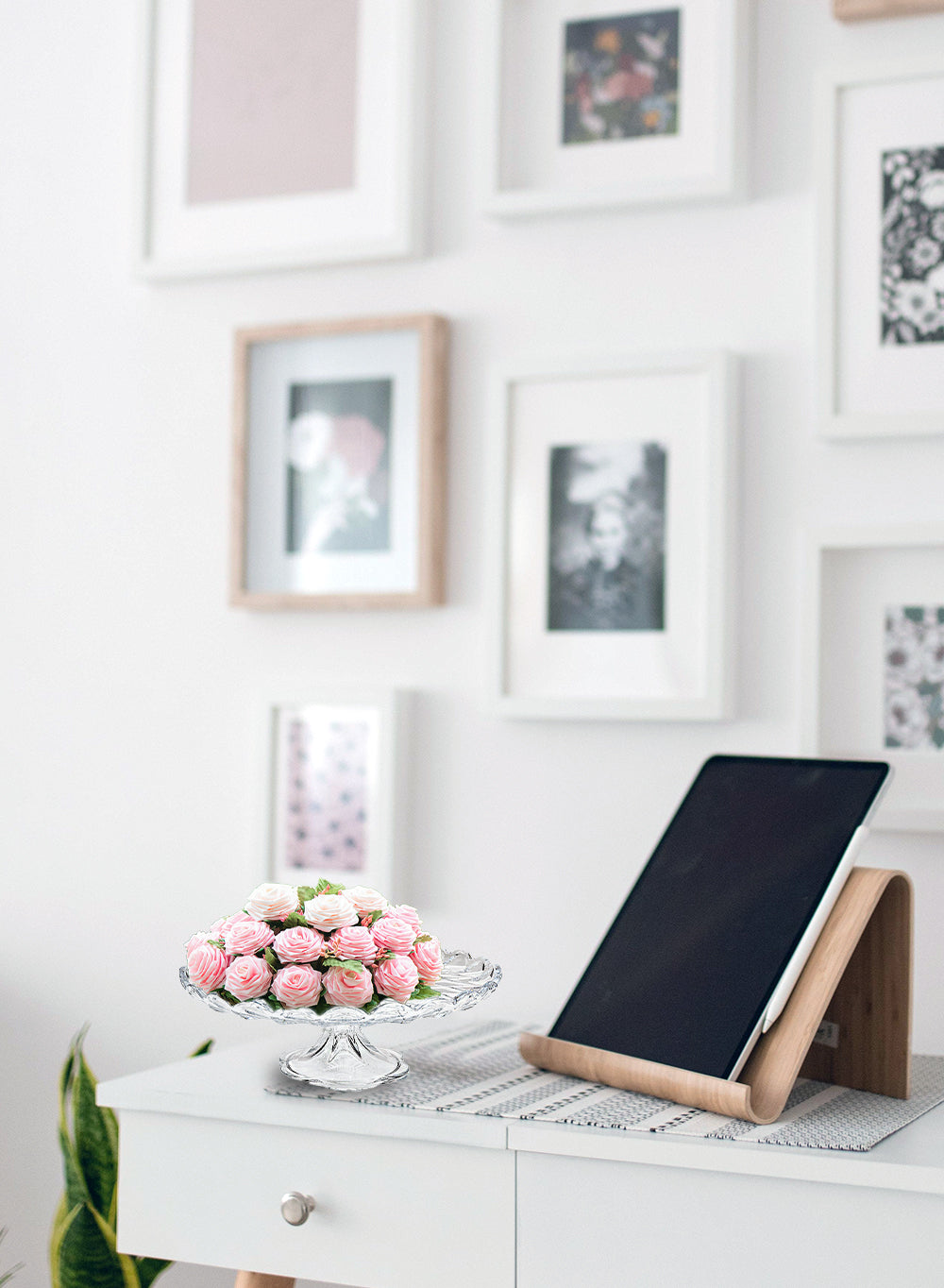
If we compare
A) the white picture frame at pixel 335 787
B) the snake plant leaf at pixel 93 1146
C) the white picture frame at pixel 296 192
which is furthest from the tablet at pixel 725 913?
the white picture frame at pixel 296 192

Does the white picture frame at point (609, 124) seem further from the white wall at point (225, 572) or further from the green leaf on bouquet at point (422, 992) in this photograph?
the green leaf on bouquet at point (422, 992)

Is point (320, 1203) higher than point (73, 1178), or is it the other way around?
point (320, 1203)

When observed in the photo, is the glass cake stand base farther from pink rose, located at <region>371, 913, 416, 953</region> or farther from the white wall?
the white wall

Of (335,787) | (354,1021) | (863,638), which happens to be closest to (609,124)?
(863,638)

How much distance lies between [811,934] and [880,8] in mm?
924

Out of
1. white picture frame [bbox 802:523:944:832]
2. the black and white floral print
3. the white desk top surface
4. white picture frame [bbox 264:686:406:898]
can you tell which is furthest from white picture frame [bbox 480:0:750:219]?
the white desk top surface

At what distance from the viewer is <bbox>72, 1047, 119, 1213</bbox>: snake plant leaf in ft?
4.93

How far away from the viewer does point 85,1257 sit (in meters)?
1.47

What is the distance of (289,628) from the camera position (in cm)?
166

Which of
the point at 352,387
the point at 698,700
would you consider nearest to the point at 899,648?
the point at 698,700

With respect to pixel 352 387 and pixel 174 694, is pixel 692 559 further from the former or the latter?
pixel 174 694

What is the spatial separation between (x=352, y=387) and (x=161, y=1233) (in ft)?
2.96

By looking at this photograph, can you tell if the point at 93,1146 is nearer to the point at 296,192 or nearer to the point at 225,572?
the point at 225,572

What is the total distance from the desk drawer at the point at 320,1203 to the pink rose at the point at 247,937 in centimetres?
14
